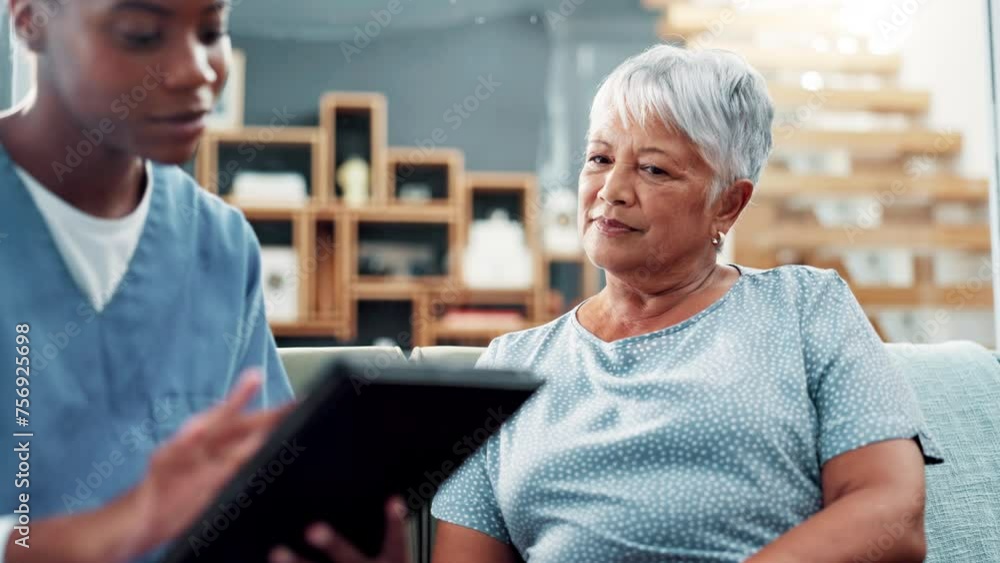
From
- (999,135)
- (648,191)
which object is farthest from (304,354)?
(999,135)

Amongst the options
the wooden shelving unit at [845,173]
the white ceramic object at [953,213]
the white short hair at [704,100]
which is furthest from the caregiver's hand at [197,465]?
the white ceramic object at [953,213]

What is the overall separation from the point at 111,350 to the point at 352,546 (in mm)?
224

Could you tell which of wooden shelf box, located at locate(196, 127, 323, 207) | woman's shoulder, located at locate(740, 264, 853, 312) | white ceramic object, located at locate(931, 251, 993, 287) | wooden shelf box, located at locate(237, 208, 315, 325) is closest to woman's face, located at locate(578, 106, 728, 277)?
woman's shoulder, located at locate(740, 264, 853, 312)

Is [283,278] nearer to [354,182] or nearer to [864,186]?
[354,182]

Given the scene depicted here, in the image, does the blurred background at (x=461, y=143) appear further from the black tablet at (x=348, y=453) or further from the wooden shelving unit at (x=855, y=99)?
the black tablet at (x=348, y=453)

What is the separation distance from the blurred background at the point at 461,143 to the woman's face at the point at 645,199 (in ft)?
9.50

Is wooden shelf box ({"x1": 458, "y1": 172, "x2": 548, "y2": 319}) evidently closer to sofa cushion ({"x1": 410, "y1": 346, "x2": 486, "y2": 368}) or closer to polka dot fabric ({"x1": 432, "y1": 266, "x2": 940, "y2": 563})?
sofa cushion ({"x1": 410, "y1": 346, "x2": 486, "y2": 368})

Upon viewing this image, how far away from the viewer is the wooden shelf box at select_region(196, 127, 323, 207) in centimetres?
506

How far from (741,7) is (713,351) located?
3373mm

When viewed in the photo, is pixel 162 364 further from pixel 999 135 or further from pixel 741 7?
pixel 741 7

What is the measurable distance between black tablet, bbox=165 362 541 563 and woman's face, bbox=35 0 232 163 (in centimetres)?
23

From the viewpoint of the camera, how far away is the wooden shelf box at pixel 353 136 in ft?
17.1

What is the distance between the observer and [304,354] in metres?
1.28

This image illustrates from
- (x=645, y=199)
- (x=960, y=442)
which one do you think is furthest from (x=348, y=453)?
(x=960, y=442)
